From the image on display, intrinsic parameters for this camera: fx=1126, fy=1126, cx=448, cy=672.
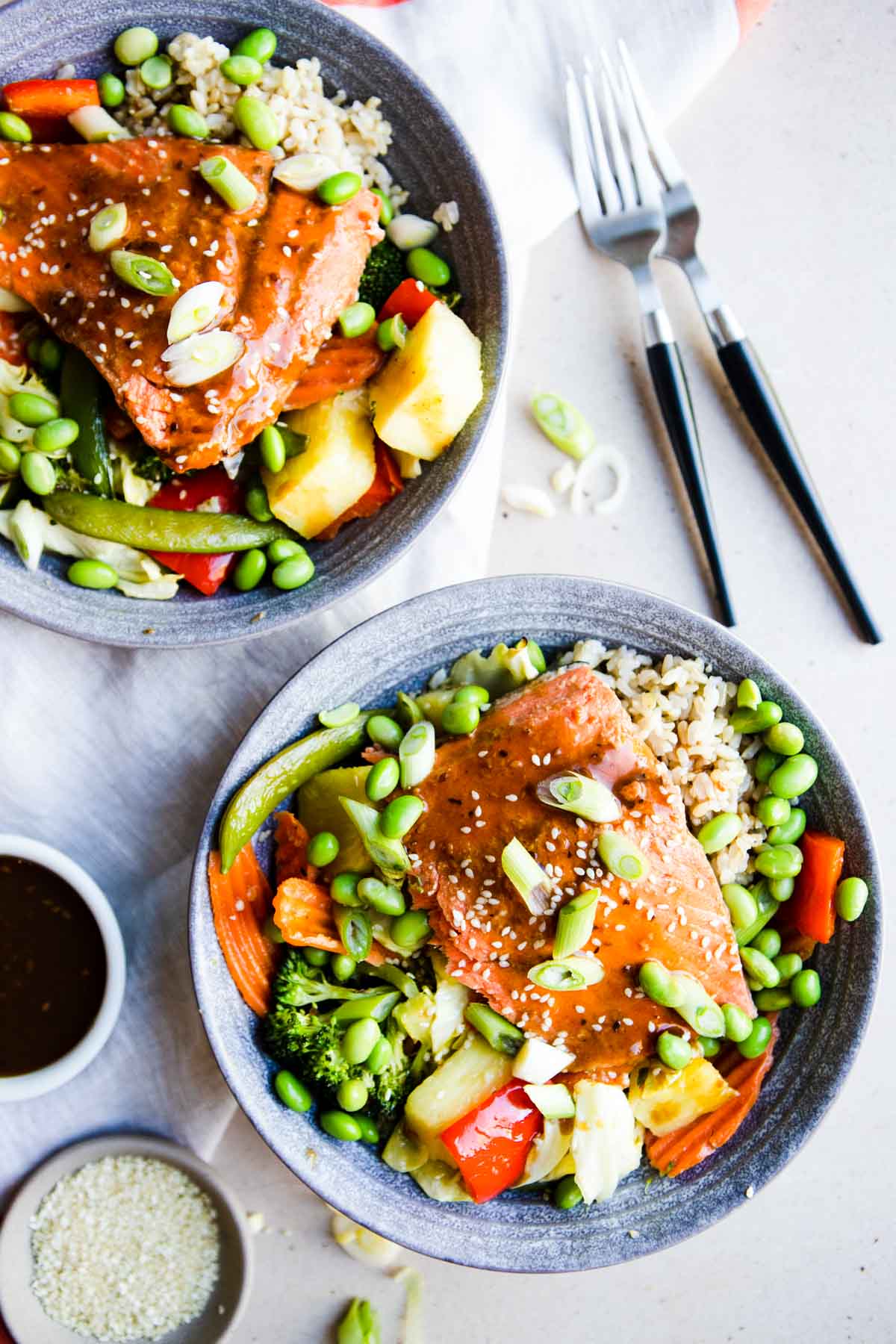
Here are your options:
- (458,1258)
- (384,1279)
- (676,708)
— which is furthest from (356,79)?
(384,1279)

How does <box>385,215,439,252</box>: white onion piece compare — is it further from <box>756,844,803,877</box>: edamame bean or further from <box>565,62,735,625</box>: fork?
<box>756,844,803,877</box>: edamame bean

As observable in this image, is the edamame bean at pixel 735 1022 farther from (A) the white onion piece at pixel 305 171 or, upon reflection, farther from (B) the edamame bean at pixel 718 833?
(A) the white onion piece at pixel 305 171

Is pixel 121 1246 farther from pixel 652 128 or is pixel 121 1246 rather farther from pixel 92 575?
pixel 652 128

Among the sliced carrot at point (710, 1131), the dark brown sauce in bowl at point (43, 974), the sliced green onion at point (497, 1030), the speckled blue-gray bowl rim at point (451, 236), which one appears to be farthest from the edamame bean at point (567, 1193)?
the speckled blue-gray bowl rim at point (451, 236)

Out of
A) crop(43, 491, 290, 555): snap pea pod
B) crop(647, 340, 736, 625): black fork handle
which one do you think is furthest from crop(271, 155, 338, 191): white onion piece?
crop(647, 340, 736, 625): black fork handle

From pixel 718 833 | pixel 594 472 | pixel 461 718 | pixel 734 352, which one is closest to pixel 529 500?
pixel 594 472

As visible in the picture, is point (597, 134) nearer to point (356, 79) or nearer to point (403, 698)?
point (356, 79)
